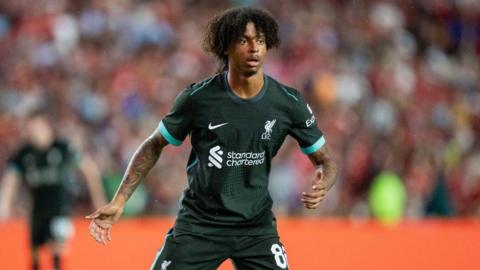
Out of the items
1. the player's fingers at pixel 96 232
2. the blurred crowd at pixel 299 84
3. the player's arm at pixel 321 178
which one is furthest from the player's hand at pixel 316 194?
the blurred crowd at pixel 299 84

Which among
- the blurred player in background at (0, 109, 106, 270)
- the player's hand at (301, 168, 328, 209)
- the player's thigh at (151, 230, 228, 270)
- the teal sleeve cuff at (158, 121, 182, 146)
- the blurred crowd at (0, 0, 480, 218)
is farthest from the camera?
the blurred crowd at (0, 0, 480, 218)

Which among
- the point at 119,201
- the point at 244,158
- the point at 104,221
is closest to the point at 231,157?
the point at 244,158

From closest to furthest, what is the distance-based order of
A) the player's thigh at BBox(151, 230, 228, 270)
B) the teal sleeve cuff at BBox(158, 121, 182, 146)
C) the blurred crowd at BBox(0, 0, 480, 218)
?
the player's thigh at BBox(151, 230, 228, 270) < the teal sleeve cuff at BBox(158, 121, 182, 146) < the blurred crowd at BBox(0, 0, 480, 218)

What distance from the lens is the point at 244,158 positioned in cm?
611

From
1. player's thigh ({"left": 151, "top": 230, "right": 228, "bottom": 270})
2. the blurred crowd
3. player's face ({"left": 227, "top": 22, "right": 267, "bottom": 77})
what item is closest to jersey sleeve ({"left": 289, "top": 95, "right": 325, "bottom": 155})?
player's face ({"left": 227, "top": 22, "right": 267, "bottom": 77})

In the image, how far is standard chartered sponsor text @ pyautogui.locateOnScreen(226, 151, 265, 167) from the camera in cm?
609

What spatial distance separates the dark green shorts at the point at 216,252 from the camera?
6.09 metres

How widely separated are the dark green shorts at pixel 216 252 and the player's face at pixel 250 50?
95 cm

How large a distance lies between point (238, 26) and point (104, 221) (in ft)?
4.35

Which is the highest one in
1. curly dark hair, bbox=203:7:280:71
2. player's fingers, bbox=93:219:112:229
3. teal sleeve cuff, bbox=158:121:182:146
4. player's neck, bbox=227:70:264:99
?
curly dark hair, bbox=203:7:280:71

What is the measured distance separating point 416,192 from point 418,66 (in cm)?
386

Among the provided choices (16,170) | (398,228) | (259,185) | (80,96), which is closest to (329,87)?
(80,96)

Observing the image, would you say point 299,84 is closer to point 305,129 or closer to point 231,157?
point 305,129

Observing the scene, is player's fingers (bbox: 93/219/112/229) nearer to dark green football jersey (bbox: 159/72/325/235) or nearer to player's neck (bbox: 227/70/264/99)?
dark green football jersey (bbox: 159/72/325/235)
